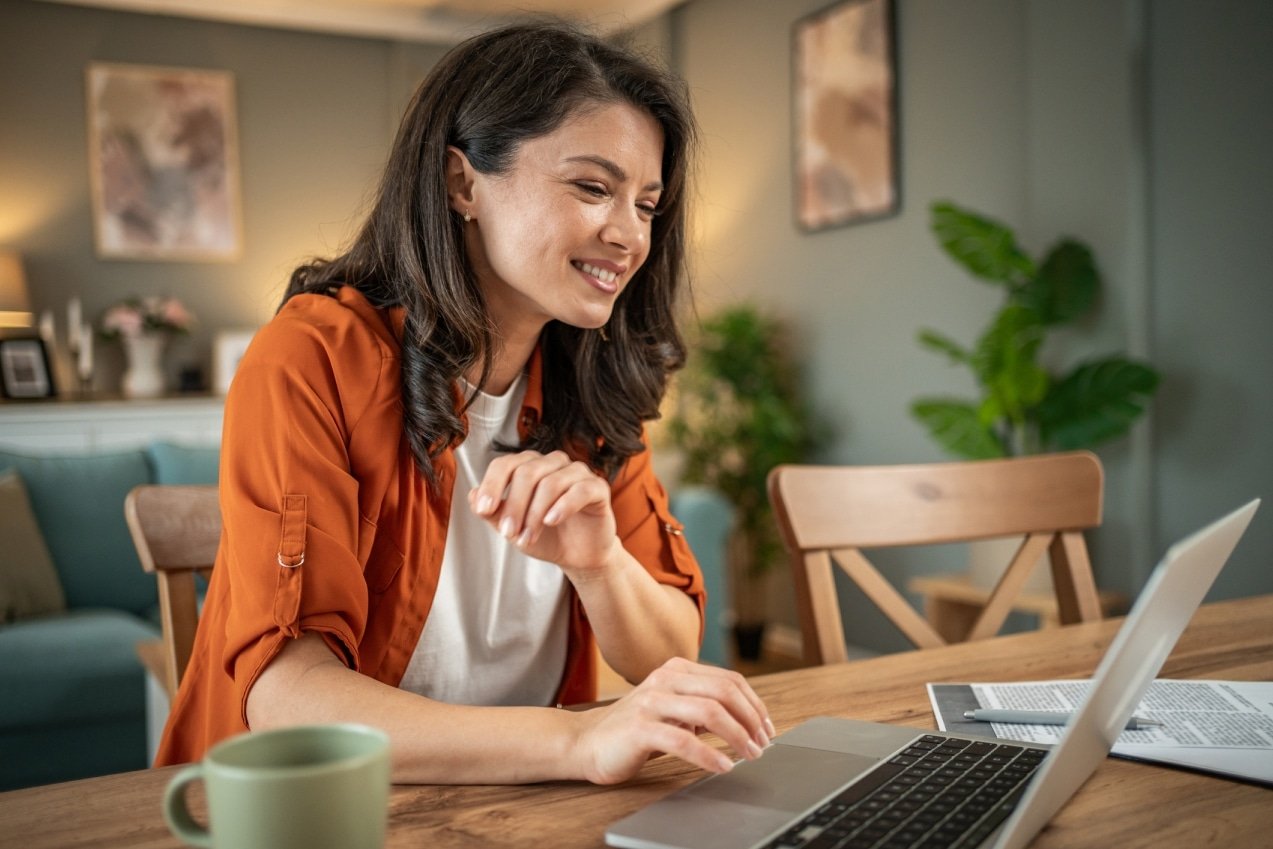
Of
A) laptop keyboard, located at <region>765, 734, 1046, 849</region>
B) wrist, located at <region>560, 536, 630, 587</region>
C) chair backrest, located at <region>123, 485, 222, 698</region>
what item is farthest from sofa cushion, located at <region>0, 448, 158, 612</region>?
laptop keyboard, located at <region>765, 734, 1046, 849</region>

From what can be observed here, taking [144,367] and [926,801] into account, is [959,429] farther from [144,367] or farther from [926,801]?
[144,367]

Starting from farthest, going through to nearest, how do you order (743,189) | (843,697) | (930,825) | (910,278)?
(743,189) → (910,278) → (843,697) → (930,825)

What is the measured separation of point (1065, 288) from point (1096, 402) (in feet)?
1.18

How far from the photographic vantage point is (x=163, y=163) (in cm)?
530

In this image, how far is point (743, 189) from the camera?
4812 millimetres

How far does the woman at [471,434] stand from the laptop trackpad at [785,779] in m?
0.13

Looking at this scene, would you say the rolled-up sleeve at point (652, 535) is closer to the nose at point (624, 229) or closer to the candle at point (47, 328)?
the nose at point (624, 229)

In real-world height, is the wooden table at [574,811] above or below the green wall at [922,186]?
below

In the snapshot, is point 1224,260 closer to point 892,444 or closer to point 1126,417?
point 1126,417

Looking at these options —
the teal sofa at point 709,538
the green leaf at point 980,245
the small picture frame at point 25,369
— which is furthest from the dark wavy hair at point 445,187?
the small picture frame at point 25,369

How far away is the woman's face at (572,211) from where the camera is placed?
1126mm

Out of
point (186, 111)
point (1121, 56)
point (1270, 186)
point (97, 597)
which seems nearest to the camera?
point (1270, 186)

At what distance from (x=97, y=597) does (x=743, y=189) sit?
302 centimetres

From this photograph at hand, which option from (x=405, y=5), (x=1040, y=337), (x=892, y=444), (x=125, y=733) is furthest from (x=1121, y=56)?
(x=405, y=5)
